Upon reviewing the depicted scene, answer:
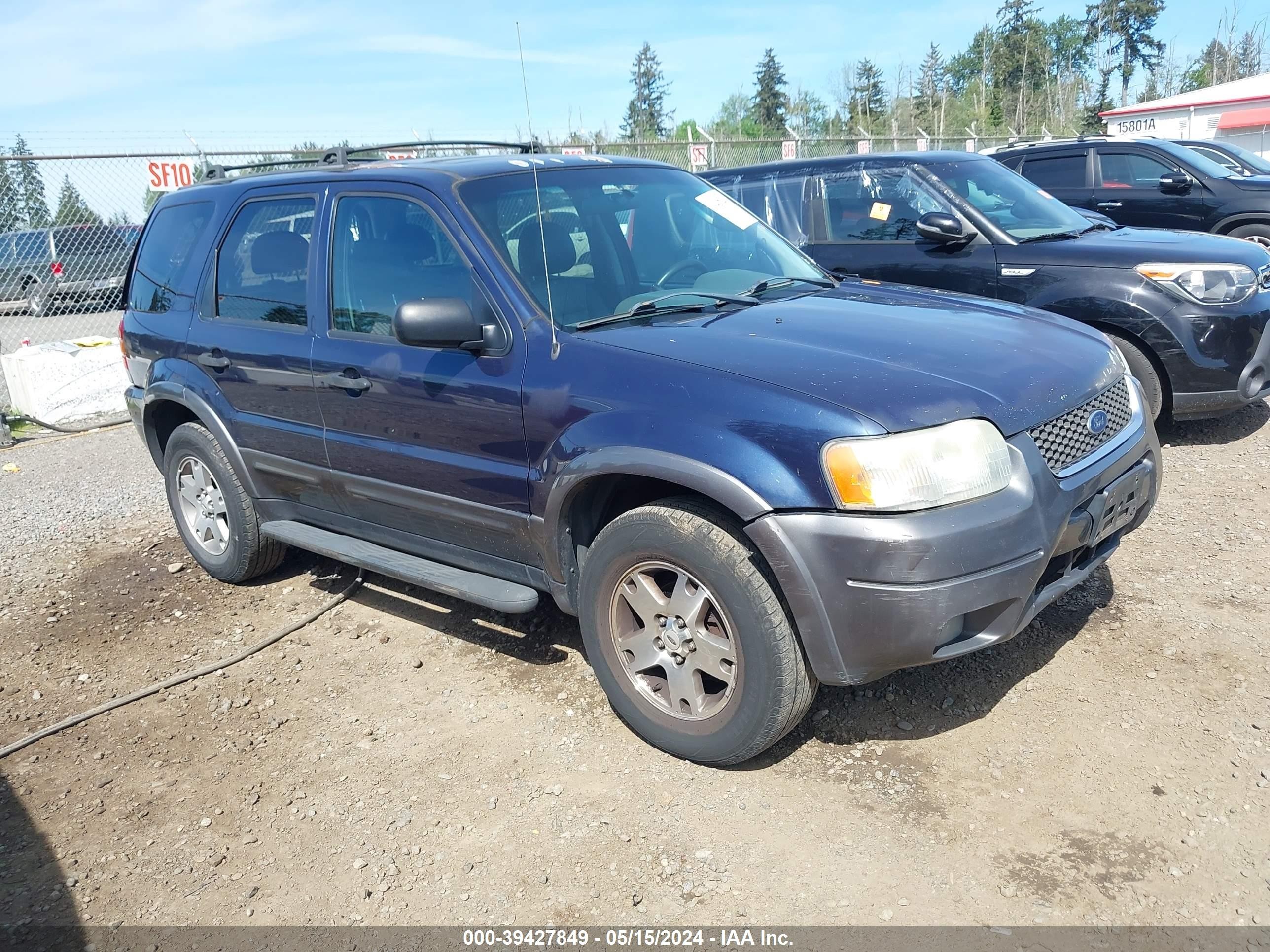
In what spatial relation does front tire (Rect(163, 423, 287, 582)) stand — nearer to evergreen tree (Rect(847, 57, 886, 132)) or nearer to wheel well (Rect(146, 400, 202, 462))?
wheel well (Rect(146, 400, 202, 462))

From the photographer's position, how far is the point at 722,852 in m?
2.84

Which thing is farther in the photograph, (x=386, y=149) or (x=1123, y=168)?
(x=1123, y=168)

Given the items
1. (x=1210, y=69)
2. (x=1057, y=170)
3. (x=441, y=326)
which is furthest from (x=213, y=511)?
(x=1210, y=69)

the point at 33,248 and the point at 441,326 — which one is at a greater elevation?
the point at 33,248

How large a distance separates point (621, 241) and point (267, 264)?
66.0 inches

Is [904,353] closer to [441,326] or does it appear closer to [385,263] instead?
[441,326]

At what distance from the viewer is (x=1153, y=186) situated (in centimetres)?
999

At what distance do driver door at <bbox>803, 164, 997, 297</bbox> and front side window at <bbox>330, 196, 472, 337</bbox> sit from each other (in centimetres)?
343

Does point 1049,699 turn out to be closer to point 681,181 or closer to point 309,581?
point 681,181

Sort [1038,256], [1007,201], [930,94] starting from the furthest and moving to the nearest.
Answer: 1. [930,94]
2. [1007,201]
3. [1038,256]

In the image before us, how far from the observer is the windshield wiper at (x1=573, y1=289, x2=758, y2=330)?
3.47 metres

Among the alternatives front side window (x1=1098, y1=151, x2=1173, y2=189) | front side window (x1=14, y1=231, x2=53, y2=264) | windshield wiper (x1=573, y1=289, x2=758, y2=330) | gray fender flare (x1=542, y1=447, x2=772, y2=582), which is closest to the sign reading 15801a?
front side window (x1=1098, y1=151, x2=1173, y2=189)

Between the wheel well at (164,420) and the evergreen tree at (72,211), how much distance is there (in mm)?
8237

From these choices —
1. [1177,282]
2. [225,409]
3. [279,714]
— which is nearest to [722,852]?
[279,714]
